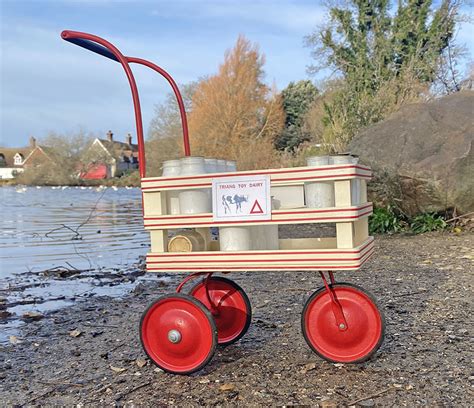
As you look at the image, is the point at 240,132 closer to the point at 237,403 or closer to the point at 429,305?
the point at 429,305

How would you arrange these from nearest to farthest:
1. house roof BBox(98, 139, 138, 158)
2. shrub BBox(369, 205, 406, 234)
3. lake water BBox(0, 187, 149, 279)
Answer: lake water BBox(0, 187, 149, 279)
shrub BBox(369, 205, 406, 234)
house roof BBox(98, 139, 138, 158)

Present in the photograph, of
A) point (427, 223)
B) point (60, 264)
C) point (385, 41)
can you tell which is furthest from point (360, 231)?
point (385, 41)

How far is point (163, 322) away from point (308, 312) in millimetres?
964

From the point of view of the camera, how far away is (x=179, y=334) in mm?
3480

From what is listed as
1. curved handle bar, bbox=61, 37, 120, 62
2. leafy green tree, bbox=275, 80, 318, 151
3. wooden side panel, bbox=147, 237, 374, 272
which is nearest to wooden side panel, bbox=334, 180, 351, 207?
wooden side panel, bbox=147, 237, 374, 272

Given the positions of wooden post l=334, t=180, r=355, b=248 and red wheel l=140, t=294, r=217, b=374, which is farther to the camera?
red wheel l=140, t=294, r=217, b=374

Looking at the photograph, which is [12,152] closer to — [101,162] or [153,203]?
[101,162]

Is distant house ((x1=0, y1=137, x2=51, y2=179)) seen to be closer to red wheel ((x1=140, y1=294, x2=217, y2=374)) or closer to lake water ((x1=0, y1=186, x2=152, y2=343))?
lake water ((x1=0, y1=186, x2=152, y2=343))

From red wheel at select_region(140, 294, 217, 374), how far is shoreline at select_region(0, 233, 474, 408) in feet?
0.35

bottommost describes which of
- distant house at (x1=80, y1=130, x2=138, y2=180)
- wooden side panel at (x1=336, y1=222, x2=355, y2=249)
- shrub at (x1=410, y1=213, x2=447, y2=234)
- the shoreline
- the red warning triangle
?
the shoreline

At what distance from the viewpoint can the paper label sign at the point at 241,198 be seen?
331 cm

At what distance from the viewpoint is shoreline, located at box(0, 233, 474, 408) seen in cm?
313

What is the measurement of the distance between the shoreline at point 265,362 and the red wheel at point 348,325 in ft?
0.38

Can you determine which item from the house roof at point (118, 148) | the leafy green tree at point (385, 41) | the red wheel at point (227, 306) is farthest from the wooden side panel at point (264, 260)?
the house roof at point (118, 148)
